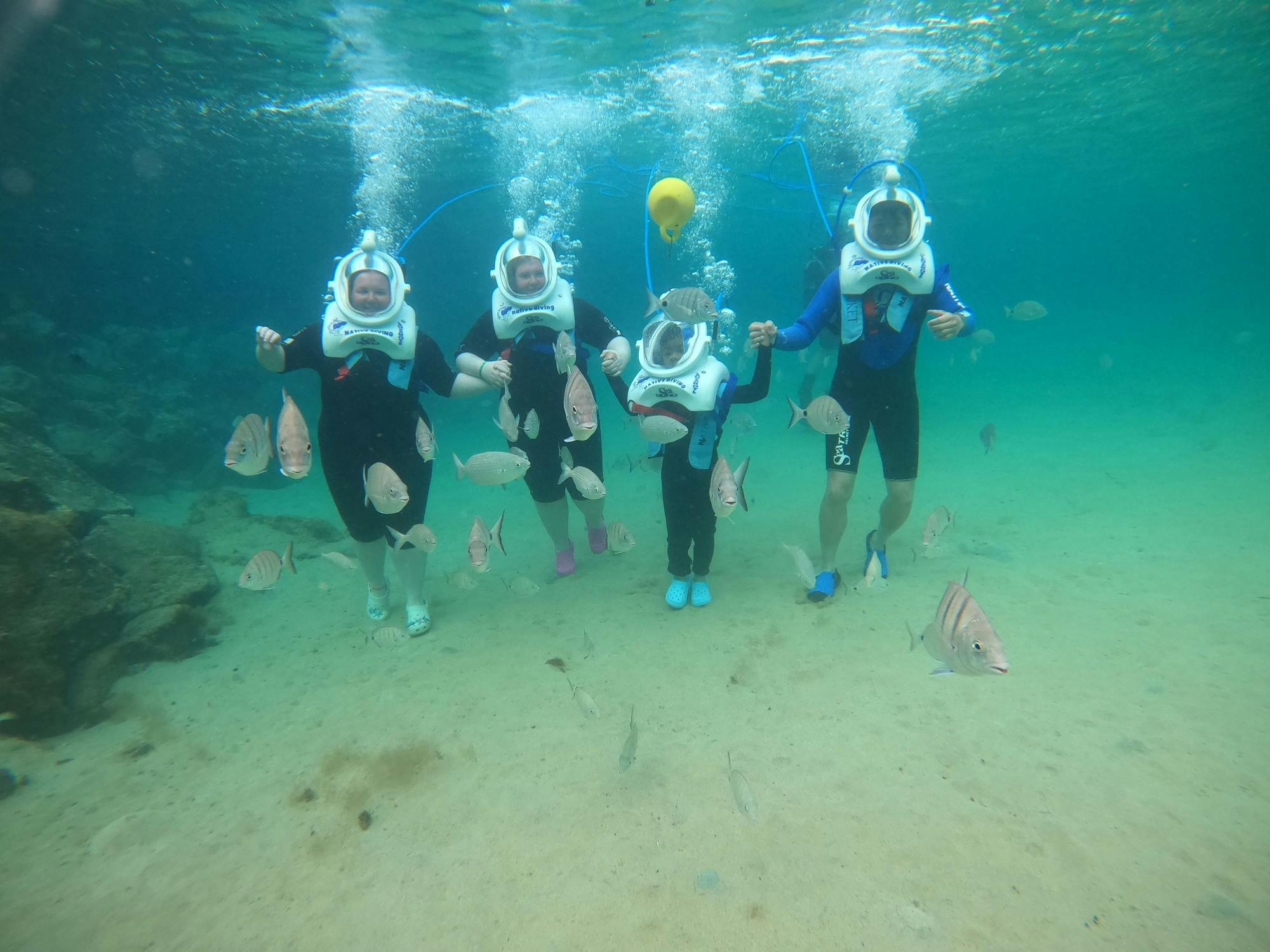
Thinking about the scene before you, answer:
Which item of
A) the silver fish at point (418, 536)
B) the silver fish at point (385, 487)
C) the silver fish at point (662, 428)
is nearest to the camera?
the silver fish at point (385, 487)

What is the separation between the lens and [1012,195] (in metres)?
43.5

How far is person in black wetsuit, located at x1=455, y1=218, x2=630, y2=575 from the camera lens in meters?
4.92

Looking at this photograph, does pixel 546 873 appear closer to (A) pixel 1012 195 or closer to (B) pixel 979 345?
(B) pixel 979 345

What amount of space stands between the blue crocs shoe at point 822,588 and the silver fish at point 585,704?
97.4 inches

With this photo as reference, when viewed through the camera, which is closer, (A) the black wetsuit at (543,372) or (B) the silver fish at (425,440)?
(B) the silver fish at (425,440)

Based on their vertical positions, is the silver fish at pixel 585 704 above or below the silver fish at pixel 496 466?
below

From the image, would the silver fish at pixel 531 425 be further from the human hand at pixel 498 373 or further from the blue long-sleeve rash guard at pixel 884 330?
the blue long-sleeve rash guard at pixel 884 330

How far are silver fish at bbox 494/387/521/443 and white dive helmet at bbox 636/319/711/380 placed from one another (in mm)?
1276

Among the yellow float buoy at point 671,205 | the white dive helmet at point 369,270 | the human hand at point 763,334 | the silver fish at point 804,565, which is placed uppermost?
the yellow float buoy at point 671,205

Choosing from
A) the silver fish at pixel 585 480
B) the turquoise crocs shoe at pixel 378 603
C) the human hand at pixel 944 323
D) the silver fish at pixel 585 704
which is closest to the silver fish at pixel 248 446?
the silver fish at pixel 585 480

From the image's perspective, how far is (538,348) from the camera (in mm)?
5238

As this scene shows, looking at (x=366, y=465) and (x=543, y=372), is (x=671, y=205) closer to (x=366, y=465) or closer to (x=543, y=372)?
(x=543, y=372)

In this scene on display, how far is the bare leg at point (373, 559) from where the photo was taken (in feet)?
17.7

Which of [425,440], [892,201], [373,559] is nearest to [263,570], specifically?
[373,559]
